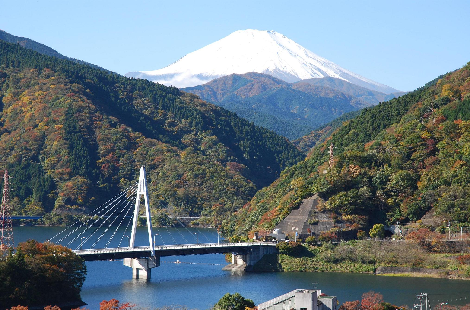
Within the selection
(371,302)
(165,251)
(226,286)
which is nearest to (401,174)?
(226,286)

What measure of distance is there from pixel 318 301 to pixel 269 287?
1291cm

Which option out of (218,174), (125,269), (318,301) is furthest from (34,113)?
(318,301)

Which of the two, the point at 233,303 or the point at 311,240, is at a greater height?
the point at 311,240

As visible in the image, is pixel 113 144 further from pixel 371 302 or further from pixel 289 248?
pixel 371 302

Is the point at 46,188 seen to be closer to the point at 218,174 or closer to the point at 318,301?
the point at 218,174

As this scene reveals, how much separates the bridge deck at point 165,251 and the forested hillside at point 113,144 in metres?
45.0

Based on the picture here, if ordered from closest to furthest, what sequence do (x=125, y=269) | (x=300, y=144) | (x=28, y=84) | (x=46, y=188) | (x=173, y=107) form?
(x=125, y=269), (x=46, y=188), (x=28, y=84), (x=173, y=107), (x=300, y=144)

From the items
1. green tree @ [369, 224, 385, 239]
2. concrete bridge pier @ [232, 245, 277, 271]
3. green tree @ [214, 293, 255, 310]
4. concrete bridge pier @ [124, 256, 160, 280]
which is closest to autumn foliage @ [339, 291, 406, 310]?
green tree @ [214, 293, 255, 310]

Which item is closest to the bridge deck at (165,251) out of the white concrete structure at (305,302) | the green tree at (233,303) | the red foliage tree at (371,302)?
the green tree at (233,303)

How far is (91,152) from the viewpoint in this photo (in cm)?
12338

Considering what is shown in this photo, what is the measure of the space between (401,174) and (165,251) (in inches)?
810

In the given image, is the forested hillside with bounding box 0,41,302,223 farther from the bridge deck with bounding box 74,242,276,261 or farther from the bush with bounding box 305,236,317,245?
the bridge deck with bounding box 74,242,276,261

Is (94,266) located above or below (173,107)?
below

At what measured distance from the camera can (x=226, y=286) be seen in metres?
52.7
